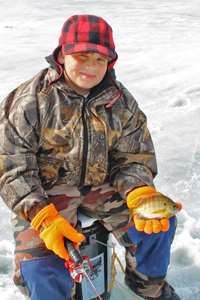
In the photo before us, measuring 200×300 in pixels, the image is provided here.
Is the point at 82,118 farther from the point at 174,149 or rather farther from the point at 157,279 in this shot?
the point at 174,149

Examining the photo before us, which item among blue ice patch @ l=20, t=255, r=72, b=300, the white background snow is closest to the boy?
blue ice patch @ l=20, t=255, r=72, b=300

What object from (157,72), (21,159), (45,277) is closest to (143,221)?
(45,277)

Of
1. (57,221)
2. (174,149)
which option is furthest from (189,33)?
(57,221)

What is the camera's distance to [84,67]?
1.44 m

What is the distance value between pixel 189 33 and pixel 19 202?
5745 millimetres

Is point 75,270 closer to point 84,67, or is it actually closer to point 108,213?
point 108,213

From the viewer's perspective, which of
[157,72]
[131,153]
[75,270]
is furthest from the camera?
[157,72]

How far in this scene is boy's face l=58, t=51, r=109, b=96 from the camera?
1.43m

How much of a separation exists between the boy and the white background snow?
428 mm

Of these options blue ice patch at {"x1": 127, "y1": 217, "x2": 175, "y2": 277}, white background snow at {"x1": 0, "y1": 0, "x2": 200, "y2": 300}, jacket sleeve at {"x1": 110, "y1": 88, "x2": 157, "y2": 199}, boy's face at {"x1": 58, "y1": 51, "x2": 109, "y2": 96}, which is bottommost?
white background snow at {"x1": 0, "y1": 0, "x2": 200, "y2": 300}

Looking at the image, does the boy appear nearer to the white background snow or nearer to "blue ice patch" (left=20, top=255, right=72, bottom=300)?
"blue ice patch" (left=20, top=255, right=72, bottom=300)

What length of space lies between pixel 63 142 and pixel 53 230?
16.4 inches

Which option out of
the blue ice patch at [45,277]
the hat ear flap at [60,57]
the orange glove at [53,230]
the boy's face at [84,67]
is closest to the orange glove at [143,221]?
the orange glove at [53,230]

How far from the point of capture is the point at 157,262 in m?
1.53
